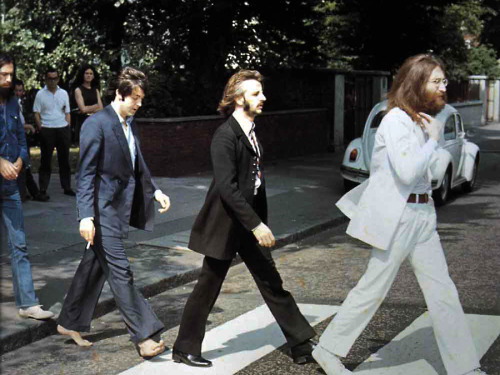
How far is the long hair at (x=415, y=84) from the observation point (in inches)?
179

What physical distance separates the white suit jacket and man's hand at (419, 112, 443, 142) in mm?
42

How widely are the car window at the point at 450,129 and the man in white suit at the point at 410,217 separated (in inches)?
337

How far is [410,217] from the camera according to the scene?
15.1 ft

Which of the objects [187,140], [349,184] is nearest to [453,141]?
[349,184]

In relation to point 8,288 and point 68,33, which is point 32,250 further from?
point 68,33

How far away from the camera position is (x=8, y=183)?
599 cm

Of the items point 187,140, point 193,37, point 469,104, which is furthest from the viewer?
point 469,104

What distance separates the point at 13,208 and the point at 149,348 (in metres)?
1.58

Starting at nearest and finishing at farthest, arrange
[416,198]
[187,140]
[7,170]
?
[416,198], [7,170], [187,140]

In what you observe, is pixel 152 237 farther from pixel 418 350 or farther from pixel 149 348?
pixel 418 350

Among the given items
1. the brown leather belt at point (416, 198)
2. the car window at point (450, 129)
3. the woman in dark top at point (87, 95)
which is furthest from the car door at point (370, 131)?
the brown leather belt at point (416, 198)

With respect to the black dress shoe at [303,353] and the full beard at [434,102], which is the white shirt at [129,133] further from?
the full beard at [434,102]

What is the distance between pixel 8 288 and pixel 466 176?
8699 mm

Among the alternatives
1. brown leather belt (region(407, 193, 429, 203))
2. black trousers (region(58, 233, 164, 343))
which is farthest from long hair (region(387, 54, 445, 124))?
black trousers (region(58, 233, 164, 343))
